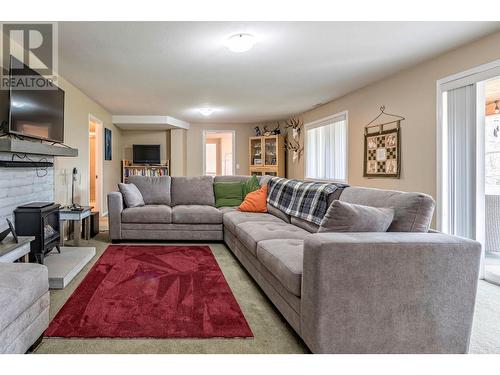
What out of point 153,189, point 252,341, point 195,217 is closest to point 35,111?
point 153,189

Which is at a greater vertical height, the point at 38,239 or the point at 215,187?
the point at 215,187

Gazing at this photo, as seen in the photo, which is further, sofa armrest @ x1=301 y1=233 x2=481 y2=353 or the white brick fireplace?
the white brick fireplace

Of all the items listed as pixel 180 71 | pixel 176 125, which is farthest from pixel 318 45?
pixel 176 125

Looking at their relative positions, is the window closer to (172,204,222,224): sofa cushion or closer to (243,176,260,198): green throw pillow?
(243,176,260,198): green throw pillow

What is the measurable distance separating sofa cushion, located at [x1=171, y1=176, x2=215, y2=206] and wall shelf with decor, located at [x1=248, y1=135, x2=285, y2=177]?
3.33 meters

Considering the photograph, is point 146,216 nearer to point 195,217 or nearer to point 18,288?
point 195,217

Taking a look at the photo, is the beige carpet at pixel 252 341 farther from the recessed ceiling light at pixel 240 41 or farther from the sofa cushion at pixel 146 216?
the recessed ceiling light at pixel 240 41

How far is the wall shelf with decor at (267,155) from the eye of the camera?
823 cm

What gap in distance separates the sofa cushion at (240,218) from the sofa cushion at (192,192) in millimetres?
773

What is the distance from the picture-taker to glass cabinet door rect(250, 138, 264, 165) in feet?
28.1

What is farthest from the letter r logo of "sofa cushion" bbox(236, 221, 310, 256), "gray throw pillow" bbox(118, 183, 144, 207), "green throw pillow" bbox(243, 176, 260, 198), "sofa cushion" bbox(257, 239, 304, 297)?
"green throw pillow" bbox(243, 176, 260, 198)
